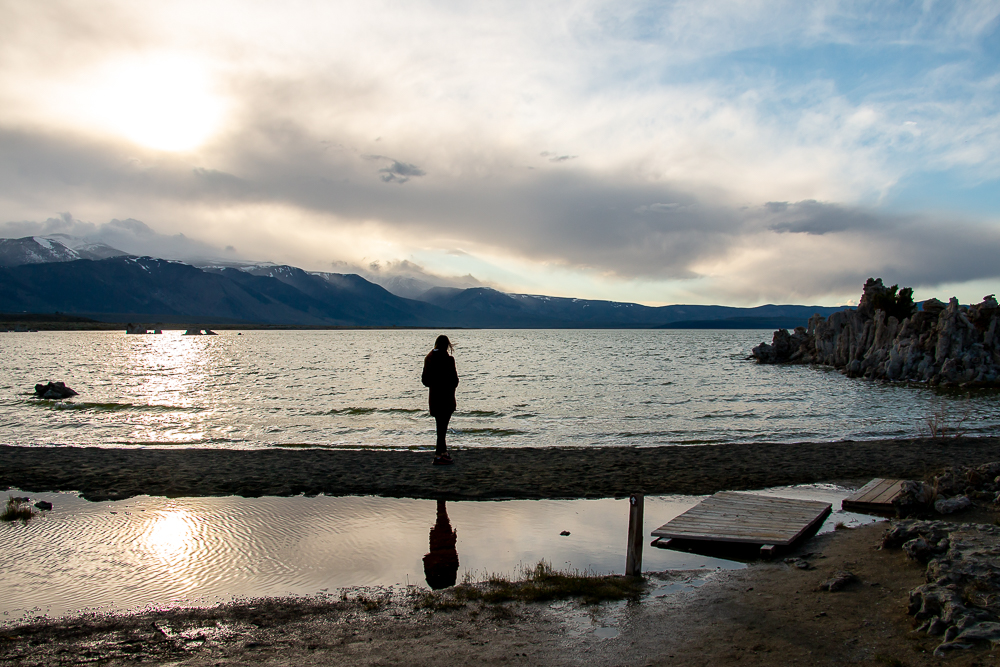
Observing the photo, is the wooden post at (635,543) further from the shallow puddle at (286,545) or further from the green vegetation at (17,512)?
the green vegetation at (17,512)

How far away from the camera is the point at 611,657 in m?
5.86

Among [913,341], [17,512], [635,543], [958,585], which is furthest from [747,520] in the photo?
[913,341]

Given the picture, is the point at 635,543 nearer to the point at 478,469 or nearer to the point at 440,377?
the point at 440,377

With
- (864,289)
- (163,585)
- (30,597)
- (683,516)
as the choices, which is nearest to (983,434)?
(683,516)

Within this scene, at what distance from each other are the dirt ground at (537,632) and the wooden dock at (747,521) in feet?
5.16

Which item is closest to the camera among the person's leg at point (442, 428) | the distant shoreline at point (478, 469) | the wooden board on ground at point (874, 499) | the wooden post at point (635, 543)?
the wooden post at point (635, 543)

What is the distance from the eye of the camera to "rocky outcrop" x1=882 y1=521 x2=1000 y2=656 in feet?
18.1

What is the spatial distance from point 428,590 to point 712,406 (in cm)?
2579

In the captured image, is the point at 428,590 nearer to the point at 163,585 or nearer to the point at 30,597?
the point at 163,585

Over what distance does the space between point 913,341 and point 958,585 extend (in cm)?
5089

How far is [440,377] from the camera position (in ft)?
45.0

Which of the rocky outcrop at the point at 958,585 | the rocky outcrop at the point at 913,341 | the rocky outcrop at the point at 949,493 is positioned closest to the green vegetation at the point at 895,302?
the rocky outcrop at the point at 913,341

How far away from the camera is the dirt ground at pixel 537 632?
5.79 m

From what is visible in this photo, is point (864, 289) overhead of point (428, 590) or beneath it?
overhead
